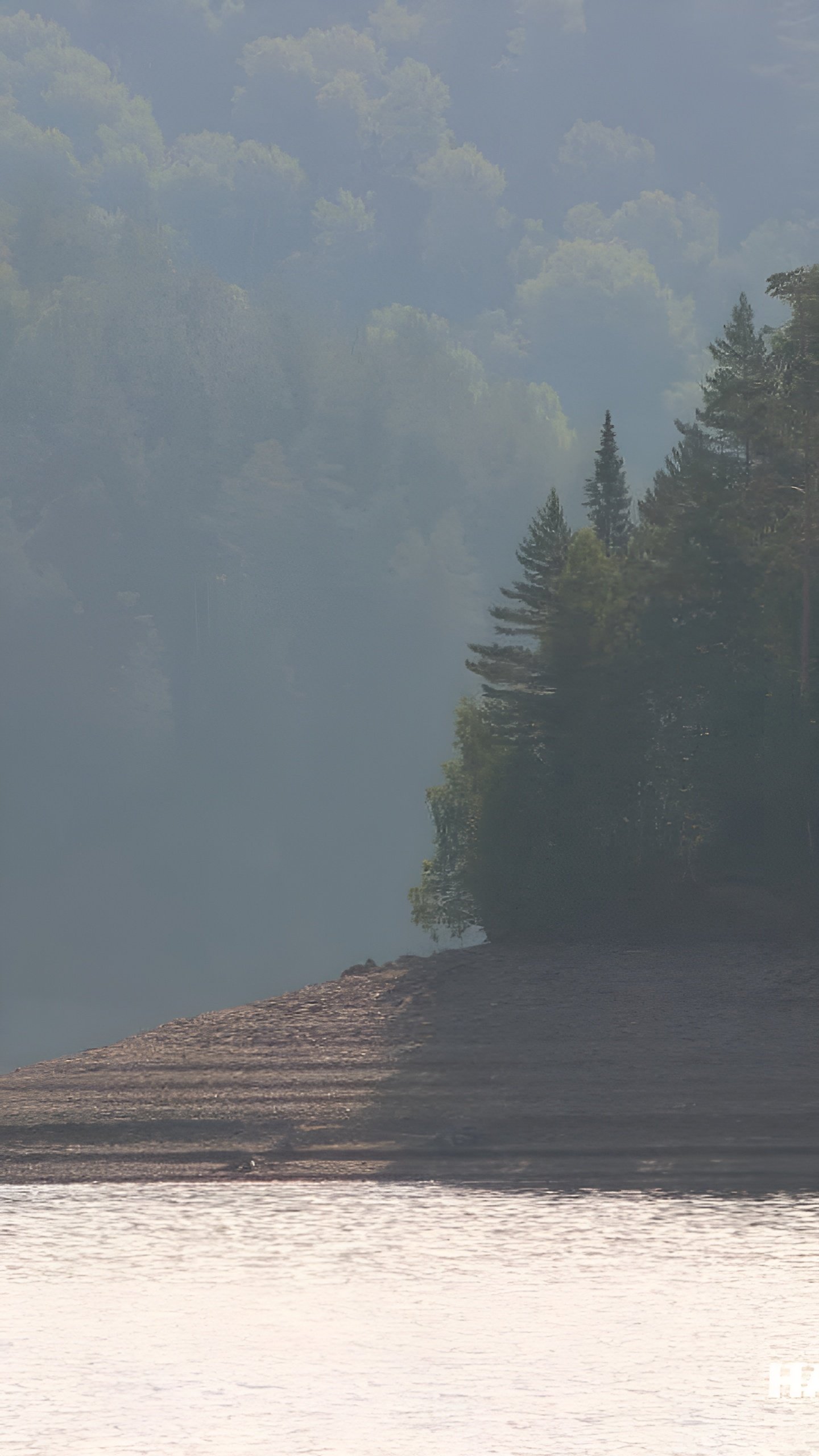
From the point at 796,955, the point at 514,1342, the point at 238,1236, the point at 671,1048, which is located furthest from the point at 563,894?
the point at 514,1342

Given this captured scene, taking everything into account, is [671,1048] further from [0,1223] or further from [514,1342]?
[514,1342]

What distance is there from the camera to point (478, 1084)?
33281 millimetres

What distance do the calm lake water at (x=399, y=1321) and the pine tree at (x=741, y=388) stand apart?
117 feet

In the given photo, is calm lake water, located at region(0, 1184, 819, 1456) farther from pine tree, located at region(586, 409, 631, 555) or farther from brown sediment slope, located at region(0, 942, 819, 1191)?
pine tree, located at region(586, 409, 631, 555)

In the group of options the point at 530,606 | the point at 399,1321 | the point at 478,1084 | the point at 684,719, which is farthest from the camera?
the point at 530,606

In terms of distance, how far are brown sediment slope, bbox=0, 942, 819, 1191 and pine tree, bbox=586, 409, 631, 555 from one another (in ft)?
107

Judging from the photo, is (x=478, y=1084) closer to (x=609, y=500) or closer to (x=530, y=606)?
(x=530, y=606)

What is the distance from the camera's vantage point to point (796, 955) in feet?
146

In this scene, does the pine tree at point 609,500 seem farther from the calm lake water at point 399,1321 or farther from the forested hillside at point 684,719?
the calm lake water at point 399,1321

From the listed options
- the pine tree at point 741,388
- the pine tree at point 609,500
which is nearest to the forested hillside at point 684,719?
the pine tree at point 741,388

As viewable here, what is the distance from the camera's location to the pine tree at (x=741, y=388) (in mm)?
54250

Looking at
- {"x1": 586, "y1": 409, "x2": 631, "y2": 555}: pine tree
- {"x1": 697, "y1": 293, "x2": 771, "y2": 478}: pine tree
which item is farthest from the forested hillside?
{"x1": 586, "y1": 409, "x2": 631, "y2": 555}: pine tree

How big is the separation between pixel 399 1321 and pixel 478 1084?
1561 cm

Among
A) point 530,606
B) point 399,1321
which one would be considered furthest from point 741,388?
point 399,1321
